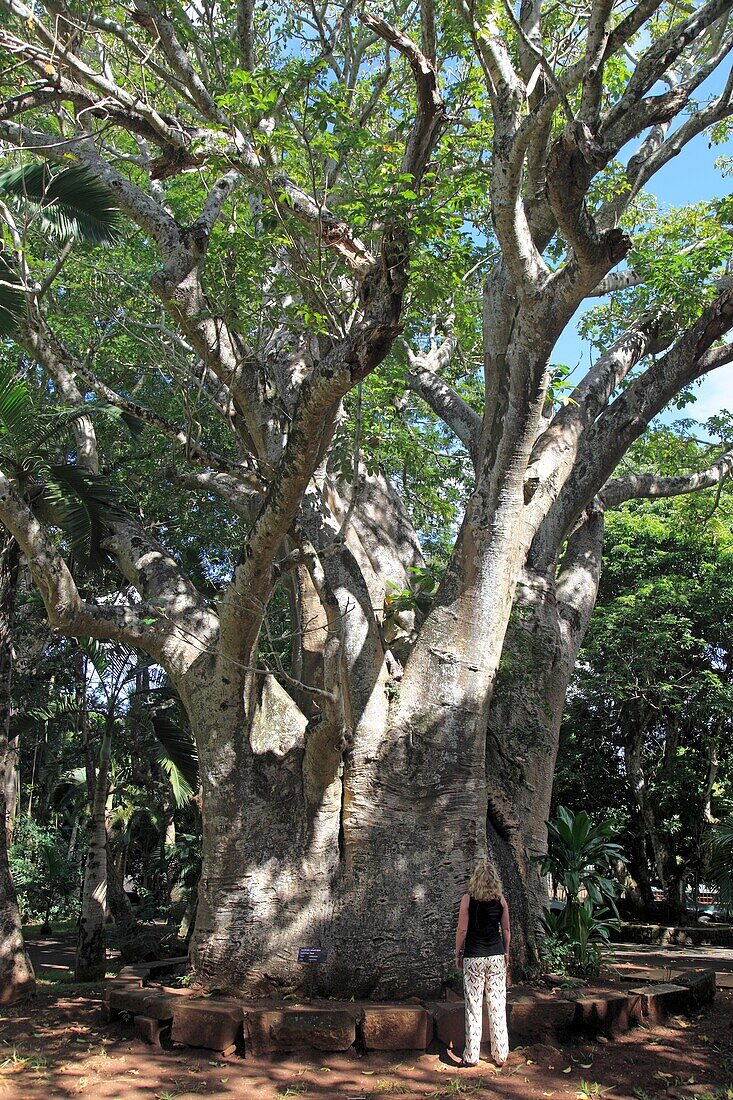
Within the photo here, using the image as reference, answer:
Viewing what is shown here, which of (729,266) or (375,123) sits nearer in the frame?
(729,266)

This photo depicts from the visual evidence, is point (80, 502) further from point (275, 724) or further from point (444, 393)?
point (444, 393)

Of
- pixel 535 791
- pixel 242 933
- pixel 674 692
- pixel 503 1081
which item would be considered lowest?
pixel 503 1081

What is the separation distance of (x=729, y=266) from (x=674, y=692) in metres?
9.48

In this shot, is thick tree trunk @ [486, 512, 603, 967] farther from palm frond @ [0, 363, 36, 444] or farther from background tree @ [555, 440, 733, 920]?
background tree @ [555, 440, 733, 920]

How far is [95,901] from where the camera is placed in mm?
11234

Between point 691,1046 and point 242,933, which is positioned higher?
point 242,933

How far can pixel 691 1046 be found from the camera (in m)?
5.75

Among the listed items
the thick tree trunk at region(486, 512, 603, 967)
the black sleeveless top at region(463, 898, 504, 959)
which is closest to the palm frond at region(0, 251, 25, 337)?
the thick tree trunk at region(486, 512, 603, 967)

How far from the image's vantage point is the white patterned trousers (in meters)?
5.28

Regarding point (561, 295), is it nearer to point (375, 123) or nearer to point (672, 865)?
point (375, 123)

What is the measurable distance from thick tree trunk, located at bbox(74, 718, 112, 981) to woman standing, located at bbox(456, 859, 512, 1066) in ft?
23.2

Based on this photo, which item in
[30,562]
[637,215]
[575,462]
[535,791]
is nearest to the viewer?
[30,562]

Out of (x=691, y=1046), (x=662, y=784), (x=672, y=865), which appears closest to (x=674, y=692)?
(x=662, y=784)

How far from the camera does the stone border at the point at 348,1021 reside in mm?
5488
